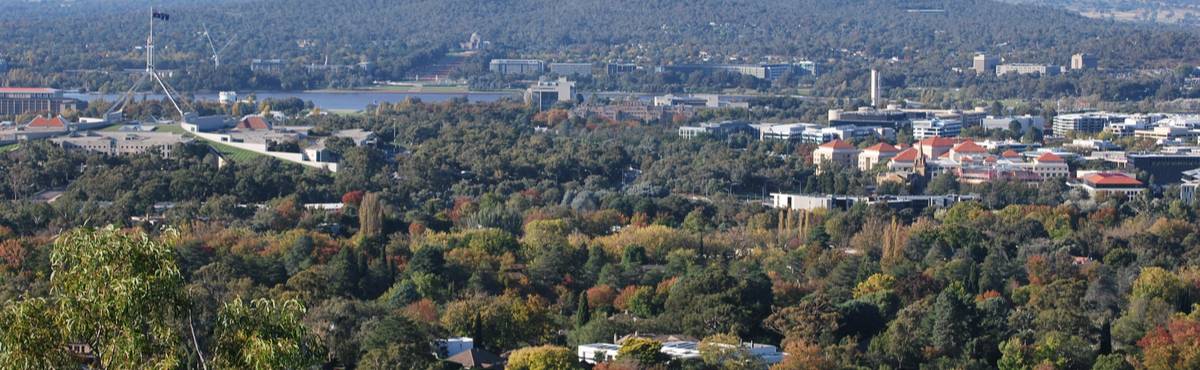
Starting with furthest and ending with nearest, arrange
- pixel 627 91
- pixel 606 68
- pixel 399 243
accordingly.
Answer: pixel 606 68 < pixel 627 91 < pixel 399 243

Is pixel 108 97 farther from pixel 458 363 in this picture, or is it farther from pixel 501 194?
pixel 458 363

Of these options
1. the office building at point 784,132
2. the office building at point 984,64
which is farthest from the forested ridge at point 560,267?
the office building at point 984,64

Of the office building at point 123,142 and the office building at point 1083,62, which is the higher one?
the office building at point 1083,62

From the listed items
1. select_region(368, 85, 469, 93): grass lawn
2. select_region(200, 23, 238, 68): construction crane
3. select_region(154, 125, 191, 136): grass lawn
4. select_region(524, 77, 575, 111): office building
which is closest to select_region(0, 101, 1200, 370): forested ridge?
select_region(154, 125, 191, 136): grass lawn

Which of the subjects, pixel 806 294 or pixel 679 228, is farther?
pixel 679 228

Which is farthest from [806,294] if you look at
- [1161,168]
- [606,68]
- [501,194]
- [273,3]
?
[273,3]

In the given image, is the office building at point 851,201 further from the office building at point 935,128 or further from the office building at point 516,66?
the office building at point 516,66

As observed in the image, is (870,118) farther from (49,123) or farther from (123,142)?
(123,142)
